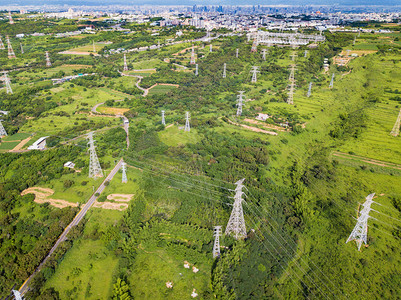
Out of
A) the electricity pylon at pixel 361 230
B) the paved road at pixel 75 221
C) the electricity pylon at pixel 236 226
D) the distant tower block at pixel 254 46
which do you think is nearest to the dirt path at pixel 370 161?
the electricity pylon at pixel 361 230

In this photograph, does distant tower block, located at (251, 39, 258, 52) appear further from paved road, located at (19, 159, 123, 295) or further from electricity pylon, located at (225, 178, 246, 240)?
electricity pylon, located at (225, 178, 246, 240)

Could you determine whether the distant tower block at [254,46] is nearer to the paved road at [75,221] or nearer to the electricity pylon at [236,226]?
the paved road at [75,221]

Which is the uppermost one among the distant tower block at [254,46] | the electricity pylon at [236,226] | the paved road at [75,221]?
the distant tower block at [254,46]

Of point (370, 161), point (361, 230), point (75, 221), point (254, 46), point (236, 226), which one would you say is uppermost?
point (254, 46)

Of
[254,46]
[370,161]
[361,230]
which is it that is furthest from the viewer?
[254,46]

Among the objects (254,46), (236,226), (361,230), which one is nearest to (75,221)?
(236,226)

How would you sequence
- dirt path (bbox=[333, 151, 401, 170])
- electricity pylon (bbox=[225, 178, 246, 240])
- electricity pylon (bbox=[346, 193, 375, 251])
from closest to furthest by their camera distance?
electricity pylon (bbox=[346, 193, 375, 251]), electricity pylon (bbox=[225, 178, 246, 240]), dirt path (bbox=[333, 151, 401, 170])

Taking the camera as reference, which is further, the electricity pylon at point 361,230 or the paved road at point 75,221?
the electricity pylon at point 361,230

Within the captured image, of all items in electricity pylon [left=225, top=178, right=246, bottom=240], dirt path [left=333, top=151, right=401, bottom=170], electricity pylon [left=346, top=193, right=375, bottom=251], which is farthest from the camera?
dirt path [left=333, top=151, right=401, bottom=170]

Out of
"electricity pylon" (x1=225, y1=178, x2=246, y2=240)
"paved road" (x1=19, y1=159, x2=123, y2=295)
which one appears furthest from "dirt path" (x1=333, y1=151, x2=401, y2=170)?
"paved road" (x1=19, y1=159, x2=123, y2=295)

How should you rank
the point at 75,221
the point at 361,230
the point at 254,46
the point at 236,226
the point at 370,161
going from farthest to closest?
1. the point at 254,46
2. the point at 370,161
3. the point at 75,221
4. the point at 361,230
5. the point at 236,226

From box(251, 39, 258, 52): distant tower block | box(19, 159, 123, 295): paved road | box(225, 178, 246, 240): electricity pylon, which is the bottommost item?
box(19, 159, 123, 295): paved road

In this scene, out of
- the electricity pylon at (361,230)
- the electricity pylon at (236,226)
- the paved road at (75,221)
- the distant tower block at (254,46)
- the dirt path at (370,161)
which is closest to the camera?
the paved road at (75,221)

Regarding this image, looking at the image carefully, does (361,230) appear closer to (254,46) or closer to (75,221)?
(75,221)
